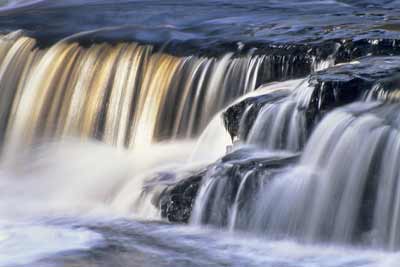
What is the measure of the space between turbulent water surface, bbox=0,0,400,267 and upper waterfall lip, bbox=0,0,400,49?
0.17ft

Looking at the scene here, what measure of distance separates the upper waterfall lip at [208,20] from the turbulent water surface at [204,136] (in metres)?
0.05

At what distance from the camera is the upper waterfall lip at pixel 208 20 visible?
1386 centimetres

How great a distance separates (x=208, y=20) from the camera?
1593 centimetres

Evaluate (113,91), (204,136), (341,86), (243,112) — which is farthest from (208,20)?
(341,86)

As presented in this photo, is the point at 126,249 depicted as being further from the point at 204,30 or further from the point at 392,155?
the point at 204,30

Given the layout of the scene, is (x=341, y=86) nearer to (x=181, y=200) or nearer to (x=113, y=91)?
(x=181, y=200)

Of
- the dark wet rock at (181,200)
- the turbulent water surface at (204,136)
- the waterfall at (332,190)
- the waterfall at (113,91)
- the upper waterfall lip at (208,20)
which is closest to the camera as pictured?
the waterfall at (332,190)

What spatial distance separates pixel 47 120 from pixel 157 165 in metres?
2.37

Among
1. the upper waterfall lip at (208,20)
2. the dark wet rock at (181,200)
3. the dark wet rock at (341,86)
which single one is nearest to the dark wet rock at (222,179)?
the dark wet rock at (181,200)

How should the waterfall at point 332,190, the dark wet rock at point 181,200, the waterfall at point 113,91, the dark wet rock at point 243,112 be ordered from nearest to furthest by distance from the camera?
the waterfall at point 332,190, the dark wet rock at point 181,200, the dark wet rock at point 243,112, the waterfall at point 113,91

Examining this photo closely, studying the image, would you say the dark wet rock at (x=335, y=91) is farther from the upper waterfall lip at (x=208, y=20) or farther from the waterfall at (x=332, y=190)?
the upper waterfall lip at (x=208, y=20)

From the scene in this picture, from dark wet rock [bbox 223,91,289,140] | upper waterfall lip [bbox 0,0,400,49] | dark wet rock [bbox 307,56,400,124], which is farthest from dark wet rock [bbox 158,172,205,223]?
upper waterfall lip [bbox 0,0,400,49]

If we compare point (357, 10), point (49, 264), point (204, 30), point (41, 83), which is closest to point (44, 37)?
point (41, 83)

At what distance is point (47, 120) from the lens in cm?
1395
